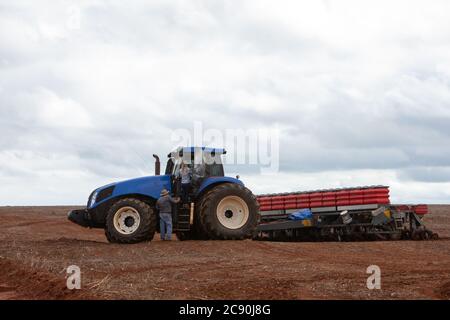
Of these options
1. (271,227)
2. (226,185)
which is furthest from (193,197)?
(271,227)

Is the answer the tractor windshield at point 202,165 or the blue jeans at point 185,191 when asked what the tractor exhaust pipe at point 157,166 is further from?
the blue jeans at point 185,191

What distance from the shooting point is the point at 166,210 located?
642 inches

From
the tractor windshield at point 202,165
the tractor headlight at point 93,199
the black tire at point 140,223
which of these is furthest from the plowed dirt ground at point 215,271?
the tractor windshield at point 202,165

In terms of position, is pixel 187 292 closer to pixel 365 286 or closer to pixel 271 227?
pixel 365 286

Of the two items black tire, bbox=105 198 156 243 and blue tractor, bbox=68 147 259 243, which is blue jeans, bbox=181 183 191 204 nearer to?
blue tractor, bbox=68 147 259 243

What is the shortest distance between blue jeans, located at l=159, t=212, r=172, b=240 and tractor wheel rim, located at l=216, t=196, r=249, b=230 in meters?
1.36

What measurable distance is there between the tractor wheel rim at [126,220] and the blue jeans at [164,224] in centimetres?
61

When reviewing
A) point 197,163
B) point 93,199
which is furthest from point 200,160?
point 93,199

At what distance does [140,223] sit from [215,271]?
5.12 m

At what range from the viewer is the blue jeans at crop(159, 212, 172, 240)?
53.8 ft

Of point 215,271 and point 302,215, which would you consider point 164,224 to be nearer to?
Result: point 215,271

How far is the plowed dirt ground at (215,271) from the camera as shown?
946 centimetres
